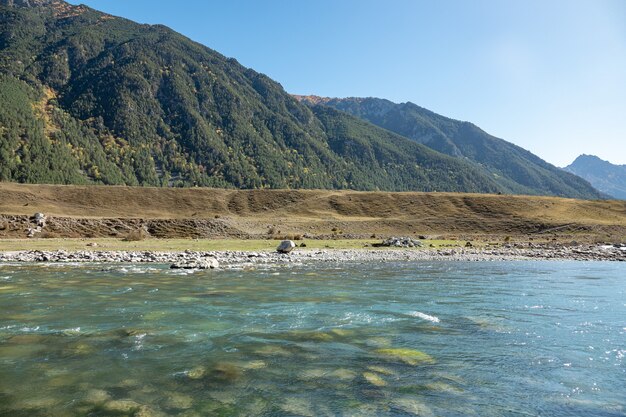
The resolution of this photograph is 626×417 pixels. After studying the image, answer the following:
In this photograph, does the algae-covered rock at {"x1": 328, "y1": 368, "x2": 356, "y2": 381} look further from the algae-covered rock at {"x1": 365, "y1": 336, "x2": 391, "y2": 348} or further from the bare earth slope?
the bare earth slope

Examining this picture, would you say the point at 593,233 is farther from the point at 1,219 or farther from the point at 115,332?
the point at 1,219

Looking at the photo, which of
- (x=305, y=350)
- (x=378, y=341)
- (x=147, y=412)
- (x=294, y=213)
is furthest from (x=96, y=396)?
(x=294, y=213)

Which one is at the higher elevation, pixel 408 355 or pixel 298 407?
pixel 408 355

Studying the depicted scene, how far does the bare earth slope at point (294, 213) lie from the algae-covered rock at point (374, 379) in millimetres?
52626

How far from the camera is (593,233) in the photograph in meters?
68.6

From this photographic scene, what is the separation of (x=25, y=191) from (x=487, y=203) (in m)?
86.6

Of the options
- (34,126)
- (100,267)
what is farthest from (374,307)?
(34,126)

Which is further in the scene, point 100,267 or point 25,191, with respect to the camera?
point 25,191

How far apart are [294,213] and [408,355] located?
3044 inches

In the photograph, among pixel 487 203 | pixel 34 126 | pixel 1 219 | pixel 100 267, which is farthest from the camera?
pixel 34 126

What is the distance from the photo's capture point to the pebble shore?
34.0m

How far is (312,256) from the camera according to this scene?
40.0 meters

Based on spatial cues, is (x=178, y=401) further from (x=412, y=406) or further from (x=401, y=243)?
(x=401, y=243)

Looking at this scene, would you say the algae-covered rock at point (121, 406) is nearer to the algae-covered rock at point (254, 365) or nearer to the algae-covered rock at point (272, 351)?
the algae-covered rock at point (254, 365)
